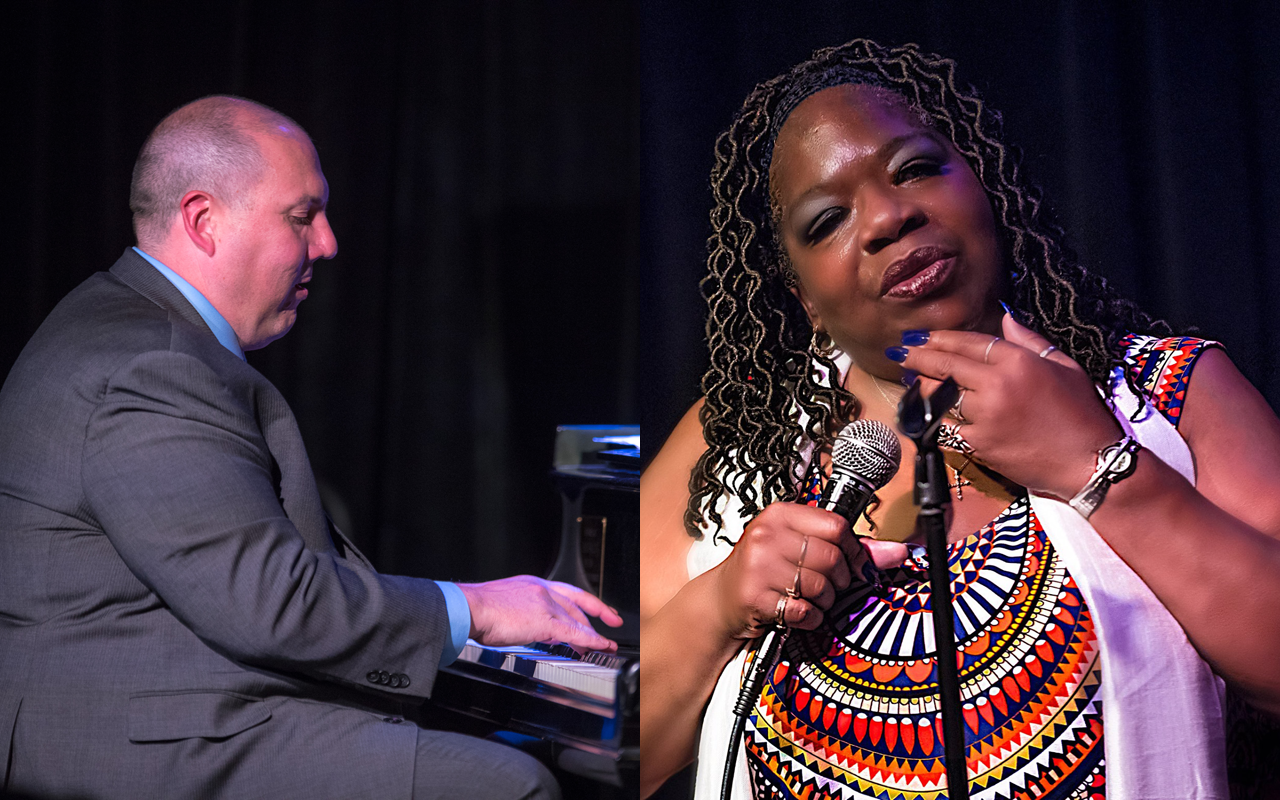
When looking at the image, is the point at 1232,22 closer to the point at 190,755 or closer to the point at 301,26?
the point at 190,755

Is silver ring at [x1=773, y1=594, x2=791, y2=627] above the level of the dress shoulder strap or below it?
below

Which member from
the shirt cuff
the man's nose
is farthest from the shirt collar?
the shirt cuff

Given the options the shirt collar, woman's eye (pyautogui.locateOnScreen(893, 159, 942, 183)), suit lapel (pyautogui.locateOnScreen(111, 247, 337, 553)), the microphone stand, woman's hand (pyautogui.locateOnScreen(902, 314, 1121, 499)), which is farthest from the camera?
the shirt collar

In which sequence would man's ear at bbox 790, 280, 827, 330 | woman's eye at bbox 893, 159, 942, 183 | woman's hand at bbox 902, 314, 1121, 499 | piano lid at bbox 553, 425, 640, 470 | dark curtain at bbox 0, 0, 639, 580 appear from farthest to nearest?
dark curtain at bbox 0, 0, 639, 580, piano lid at bbox 553, 425, 640, 470, man's ear at bbox 790, 280, 827, 330, woman's eye at bbox 893, 159, 942, 183, woman's hand at bbox 902, 314, 1121, 499

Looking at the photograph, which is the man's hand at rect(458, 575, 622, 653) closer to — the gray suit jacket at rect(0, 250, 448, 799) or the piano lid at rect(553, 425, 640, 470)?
the gray suit jacket at rect(0, 250, 448, 799)

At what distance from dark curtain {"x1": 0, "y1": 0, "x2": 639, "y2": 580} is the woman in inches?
40.0

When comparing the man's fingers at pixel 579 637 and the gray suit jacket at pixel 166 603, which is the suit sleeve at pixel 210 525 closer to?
the gray suit jacket at pixel 166 603

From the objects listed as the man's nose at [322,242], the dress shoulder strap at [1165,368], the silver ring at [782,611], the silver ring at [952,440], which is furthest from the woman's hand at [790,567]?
the man's nose at [322,242]

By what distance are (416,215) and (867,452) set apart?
1870 mm

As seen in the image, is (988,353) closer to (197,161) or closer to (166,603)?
(166,603)

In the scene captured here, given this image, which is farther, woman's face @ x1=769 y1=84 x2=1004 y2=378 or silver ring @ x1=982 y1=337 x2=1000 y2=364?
woman's face @ x1=769 y1=84 x2=1004 y2=378

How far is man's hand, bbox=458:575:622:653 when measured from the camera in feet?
5.51

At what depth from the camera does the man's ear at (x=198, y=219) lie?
1898mm

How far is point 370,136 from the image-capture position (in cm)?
281
